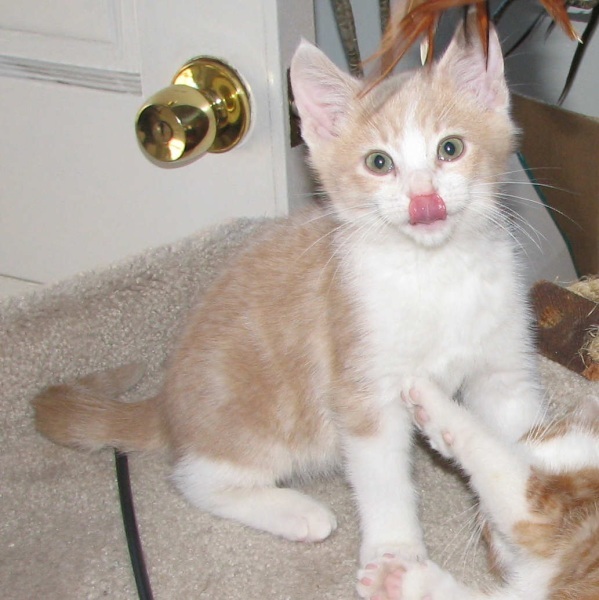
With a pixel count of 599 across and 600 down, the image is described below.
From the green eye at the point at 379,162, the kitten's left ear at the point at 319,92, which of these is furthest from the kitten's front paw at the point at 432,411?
the kitten's left ear at the point at 319,92

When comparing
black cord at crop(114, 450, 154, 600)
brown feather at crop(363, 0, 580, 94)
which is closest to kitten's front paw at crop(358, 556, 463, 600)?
black cord at crop(114, 450, 154, 600)

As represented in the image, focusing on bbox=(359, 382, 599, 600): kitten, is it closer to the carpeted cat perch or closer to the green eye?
the carpeted cat perch

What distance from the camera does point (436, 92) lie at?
4.18ft

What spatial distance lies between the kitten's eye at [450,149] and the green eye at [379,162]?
7cm

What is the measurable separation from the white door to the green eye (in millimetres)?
299

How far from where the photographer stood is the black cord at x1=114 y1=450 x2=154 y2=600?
1.21 meters

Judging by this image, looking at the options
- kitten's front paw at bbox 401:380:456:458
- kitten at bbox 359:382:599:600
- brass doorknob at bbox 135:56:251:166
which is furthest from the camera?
brass doorknob at bbox 135:56:251:166

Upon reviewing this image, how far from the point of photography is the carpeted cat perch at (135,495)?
1246 millimetres

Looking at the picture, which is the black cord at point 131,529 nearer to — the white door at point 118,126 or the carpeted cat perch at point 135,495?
the carpeted cat perch at point 135,495

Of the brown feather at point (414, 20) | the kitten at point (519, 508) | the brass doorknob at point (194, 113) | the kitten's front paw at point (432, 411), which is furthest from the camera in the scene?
the brass doorknob at point (194, 113)

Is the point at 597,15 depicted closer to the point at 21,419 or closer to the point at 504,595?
the point at 504,595

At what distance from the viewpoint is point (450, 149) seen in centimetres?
121

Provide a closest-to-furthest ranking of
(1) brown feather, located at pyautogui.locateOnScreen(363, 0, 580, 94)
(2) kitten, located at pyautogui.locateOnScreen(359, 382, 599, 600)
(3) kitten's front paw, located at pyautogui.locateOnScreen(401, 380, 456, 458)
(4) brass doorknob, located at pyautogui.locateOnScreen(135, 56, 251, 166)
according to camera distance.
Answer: (1) brown feather, located at pyautogui.locateOnScreen(363, 0, 580, 94) → (2) kitten, located at pyautogui.locateOnScreen(359, 382, 599, 600) → (3) kitten's front paw, located at pyautogui.locateOnScreen(401, 380, 456, 458) → (4) brass doorknob, located at pyautogui.locateOnScreen(135, 56, 251, 166)

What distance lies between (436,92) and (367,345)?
361 mm
